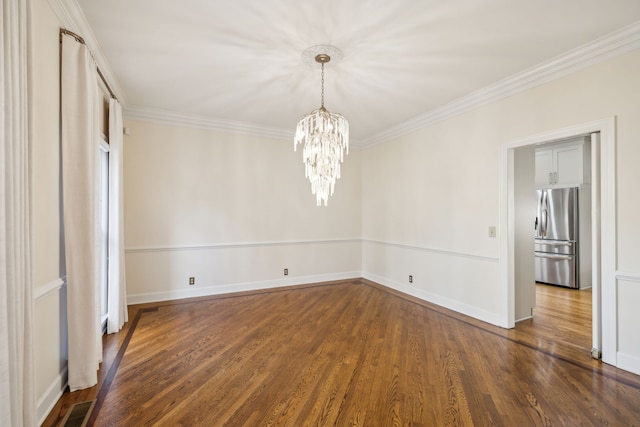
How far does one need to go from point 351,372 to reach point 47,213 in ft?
8.43

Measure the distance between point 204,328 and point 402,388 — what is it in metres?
2.32

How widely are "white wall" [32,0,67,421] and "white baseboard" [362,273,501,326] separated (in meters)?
4.26

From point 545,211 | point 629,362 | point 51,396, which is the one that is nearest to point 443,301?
point 629,362

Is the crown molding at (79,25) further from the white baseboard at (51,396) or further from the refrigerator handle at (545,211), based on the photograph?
the refrigerator handle at (545,211)

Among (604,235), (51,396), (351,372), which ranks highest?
(604,235)

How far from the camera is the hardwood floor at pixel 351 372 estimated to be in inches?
79.7

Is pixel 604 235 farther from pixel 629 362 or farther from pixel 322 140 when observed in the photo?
pixel 322 140

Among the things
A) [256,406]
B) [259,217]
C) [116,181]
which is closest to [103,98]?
[116,181]

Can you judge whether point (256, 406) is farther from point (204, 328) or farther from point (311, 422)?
point (204, 328)

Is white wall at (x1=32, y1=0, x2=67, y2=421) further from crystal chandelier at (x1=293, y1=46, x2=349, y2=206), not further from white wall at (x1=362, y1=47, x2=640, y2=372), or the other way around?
white wall at (x1=362, y1=47, x2=640, y2=372)

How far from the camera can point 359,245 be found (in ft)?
20.2

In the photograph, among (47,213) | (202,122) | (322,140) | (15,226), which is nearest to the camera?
(15,226)

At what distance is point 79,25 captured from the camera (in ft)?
7.74

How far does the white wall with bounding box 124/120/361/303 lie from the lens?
4430 millimetres
